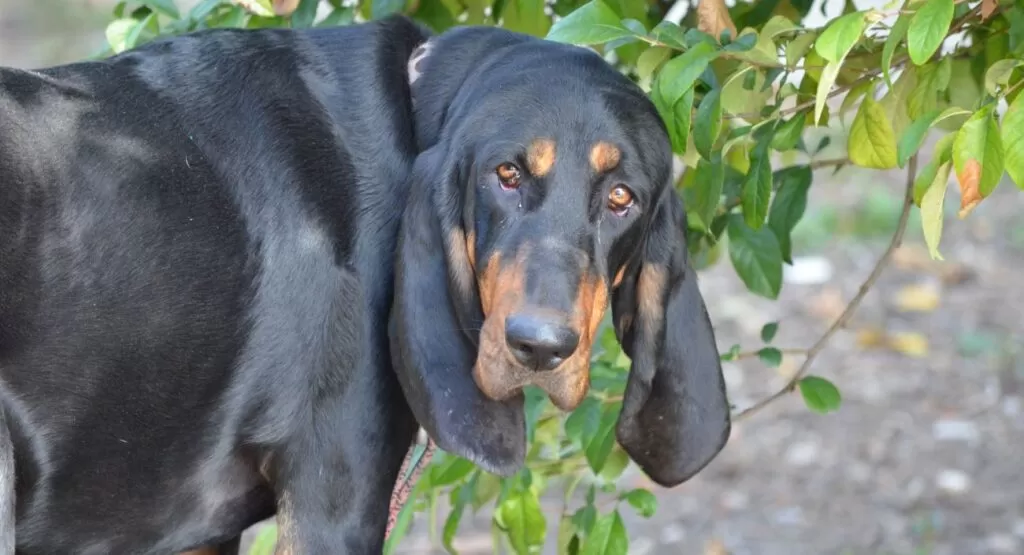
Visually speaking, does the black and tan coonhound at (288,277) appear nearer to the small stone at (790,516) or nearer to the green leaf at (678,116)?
the green leaf at (678,116)

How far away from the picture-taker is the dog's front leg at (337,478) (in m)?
2.89

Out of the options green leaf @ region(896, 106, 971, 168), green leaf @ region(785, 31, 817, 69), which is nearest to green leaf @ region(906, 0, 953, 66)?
green leaf @ region(896, 106, 971, 168)

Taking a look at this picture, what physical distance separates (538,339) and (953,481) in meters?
3.35

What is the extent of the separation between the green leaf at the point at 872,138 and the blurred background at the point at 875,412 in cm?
245

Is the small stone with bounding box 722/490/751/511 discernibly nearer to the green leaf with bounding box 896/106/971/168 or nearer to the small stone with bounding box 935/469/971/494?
the small stone with bounding box 935/469/971/494

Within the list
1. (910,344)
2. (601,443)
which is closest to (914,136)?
(601,443)

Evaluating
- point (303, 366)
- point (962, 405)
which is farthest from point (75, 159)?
point (962, 405)

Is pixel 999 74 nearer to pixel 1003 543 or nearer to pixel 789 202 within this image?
pixel 789 202

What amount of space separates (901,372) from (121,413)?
432cm

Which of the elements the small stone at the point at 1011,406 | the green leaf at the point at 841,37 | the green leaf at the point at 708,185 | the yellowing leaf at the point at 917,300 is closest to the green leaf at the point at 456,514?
the green leaf at the point at 708,185

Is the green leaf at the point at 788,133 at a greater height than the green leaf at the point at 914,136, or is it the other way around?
the green leaf at the point at 914,136

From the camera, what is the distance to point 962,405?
20.1ft

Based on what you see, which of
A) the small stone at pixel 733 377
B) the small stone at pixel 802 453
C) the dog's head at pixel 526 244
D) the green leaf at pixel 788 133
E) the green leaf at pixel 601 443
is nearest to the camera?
the dog's head at pixel 526 244

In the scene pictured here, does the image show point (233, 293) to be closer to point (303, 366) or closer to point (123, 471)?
point (303, 366)
